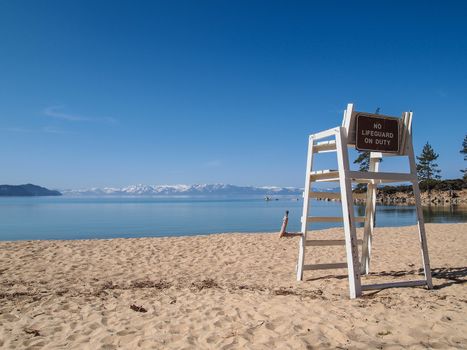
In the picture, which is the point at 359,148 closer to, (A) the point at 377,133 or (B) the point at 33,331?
(A) the point at 377,133

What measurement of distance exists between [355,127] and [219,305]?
377 cm

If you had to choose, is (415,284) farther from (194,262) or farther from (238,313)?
(194,262)

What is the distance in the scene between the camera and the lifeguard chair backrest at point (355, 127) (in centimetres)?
626

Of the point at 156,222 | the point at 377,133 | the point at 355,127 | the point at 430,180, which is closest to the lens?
the point at 355,127

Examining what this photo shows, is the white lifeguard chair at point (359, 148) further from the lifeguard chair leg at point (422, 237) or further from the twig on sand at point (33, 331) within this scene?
the twig on sand at point (33, 331)

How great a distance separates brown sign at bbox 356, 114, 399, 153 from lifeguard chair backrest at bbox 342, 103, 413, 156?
0.07 metres

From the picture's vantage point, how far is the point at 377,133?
6438 mm

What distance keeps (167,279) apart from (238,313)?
3.54 metres

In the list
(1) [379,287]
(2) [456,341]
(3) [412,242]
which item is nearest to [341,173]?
(1) [379,287]

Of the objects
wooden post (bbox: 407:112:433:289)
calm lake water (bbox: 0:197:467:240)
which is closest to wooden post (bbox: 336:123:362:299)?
wooden post (bbox: 407:112:433:289)

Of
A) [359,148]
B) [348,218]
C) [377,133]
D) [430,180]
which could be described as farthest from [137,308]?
[430,180]

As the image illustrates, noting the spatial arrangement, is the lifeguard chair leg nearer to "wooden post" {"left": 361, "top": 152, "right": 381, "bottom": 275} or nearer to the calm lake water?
"wooden post" {"left": 361, "top": 152, "right": 381, "bottom": 275}

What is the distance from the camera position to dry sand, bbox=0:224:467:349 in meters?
4.39

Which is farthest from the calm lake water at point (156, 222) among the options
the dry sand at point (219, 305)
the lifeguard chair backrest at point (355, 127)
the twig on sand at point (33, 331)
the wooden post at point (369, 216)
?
the lifeguard chair backrest at point (355, 127)
